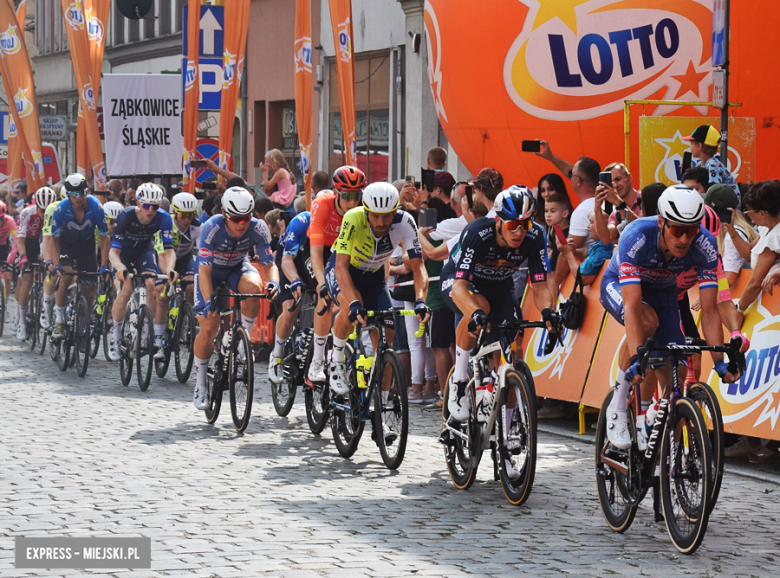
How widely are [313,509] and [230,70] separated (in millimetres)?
13570

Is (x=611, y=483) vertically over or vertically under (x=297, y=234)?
under

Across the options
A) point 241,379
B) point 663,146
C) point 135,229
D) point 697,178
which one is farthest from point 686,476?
point 135,229

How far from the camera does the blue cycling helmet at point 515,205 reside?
8.03 m

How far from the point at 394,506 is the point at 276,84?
1077 inches

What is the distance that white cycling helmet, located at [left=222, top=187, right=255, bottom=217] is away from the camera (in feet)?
37.0

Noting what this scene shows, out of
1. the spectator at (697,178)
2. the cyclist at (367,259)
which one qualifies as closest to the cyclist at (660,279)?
the cyclist at (367,259)

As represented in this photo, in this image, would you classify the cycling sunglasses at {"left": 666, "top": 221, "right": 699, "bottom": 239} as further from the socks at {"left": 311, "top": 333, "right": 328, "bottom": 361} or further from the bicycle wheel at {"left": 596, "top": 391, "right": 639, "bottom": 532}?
the socks at {"left": 311, "top": 333, "right": 328, "bottom": 361}

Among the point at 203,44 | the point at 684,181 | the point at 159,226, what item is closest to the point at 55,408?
the point at 159,226

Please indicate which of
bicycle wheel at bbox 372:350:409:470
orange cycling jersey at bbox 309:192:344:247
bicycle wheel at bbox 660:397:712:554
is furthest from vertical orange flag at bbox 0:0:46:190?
bicycle wheel at bbox 660:397:712:554

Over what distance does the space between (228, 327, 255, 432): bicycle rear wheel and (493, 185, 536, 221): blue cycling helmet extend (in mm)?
3446

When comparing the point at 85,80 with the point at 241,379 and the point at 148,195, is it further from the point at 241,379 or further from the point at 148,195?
the point at 241,379

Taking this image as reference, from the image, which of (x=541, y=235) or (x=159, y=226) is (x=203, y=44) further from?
(x=541, y=235)

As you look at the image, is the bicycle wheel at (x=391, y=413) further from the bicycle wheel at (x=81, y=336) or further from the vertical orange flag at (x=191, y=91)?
the vertical orange flag at (x=191, y=91)

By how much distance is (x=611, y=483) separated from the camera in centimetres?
723
